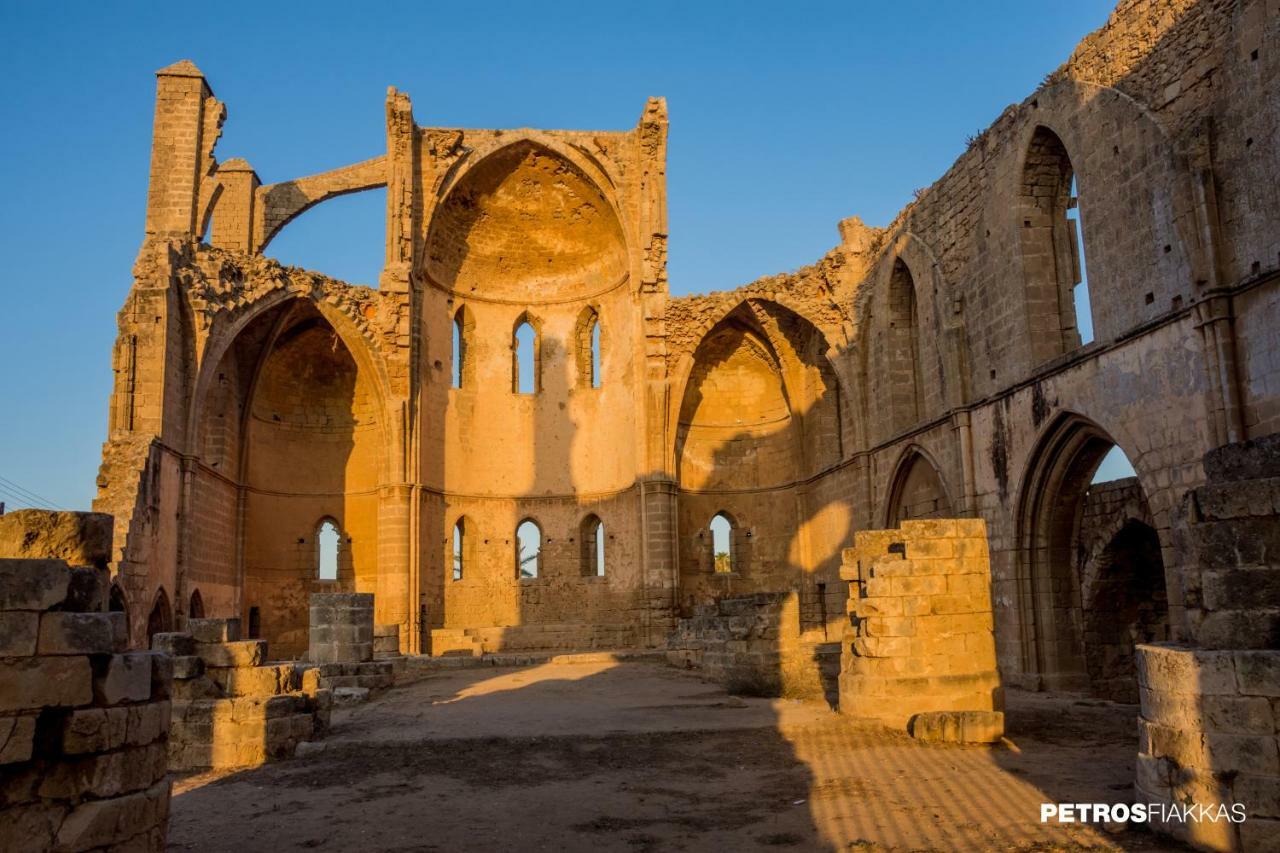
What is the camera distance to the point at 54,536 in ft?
16.0

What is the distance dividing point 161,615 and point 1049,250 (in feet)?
52.7

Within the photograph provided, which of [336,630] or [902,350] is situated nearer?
[336,630]

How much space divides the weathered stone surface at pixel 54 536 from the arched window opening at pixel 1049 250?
12.1m

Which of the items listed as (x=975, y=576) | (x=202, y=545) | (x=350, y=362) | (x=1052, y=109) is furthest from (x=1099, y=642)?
(x=350, y=362)

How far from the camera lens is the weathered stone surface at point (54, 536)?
479 centimetres

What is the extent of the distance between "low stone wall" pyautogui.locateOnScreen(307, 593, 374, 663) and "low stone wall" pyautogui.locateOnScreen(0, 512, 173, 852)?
9693 mm

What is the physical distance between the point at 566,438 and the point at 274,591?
25.3 feet

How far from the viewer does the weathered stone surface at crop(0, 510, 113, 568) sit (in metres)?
4.79

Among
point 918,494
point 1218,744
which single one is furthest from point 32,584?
point 918,494

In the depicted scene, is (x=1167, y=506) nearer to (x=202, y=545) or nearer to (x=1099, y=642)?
(x=1099, y=642)

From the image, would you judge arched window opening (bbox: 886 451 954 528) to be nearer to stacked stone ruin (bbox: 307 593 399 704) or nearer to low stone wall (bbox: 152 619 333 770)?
stacked stone ruin (bbox: 307 593 399 704)

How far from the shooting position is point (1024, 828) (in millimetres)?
5328

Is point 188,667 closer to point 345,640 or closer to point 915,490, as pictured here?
point 345,640

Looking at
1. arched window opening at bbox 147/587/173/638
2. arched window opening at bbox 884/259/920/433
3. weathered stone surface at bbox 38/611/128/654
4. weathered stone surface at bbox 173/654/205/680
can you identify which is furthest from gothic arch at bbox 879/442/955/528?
weathered stone surface at bbox 38/611/128/654
